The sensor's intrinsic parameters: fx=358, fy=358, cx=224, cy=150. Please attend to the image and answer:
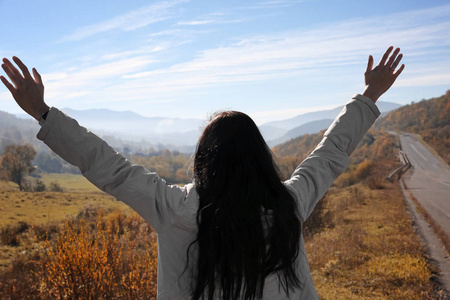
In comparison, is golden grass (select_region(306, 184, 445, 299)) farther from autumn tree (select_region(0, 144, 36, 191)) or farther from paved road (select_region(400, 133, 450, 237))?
autumn tree (select_region(0, 144, 36, 191))

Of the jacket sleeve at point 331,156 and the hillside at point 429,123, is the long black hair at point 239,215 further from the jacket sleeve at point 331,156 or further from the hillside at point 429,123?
the hillside at point 429,123

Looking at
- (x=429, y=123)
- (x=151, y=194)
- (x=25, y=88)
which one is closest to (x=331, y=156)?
(x=151, y=194)

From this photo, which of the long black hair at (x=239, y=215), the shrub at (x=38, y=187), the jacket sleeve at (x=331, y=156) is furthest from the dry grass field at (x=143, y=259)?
the shrub at (x=38, y=187)

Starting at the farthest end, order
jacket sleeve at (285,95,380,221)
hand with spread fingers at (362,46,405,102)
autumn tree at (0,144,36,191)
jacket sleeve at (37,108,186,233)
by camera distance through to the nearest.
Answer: autumn tree at (0,144,36,191), hand with spread fingers at (362,46,405,102), jacket sleeve at (285,95,380,221), jacket sleeve at (37,108,186,233)

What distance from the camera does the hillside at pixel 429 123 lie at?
28.8 m

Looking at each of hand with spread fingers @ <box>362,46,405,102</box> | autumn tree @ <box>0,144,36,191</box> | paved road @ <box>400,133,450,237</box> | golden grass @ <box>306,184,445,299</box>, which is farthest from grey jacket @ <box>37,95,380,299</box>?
autumn tree @ <box>0,144,36,191</box>

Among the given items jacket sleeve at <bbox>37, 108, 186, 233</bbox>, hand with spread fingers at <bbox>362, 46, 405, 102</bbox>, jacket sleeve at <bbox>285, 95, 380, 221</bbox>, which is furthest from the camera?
hand with spread fingers at <bbox>362, 46, 405, 102</bbox>

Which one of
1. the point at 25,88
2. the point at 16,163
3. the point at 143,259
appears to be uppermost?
the point at 25,88

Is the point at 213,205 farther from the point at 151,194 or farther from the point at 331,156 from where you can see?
the point at 331,156

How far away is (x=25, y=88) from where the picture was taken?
3.63ft

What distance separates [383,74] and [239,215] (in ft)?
3.32

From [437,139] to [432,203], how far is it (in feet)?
70.9

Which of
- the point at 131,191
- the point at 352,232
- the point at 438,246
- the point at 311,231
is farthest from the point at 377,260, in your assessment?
the point at 131,191

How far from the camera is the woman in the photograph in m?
1.04
